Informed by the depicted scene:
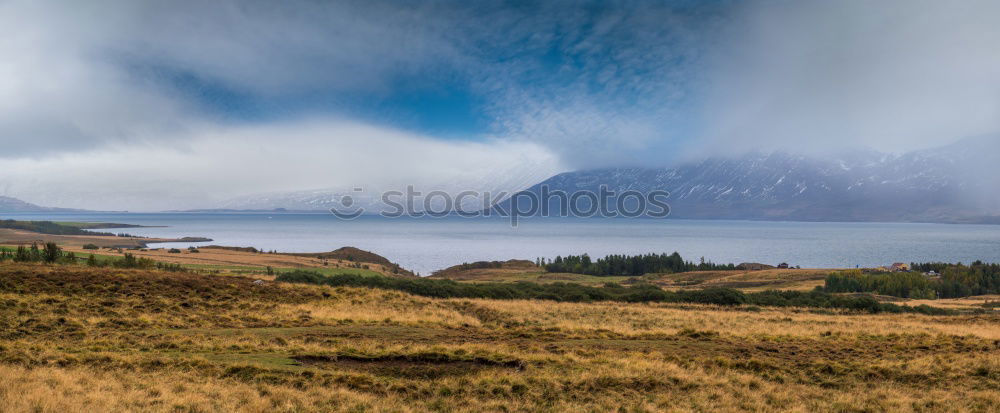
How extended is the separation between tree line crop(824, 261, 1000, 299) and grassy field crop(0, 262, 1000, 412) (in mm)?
49002

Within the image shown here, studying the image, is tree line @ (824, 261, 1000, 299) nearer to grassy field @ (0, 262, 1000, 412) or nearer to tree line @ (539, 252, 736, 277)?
tree line @ (539, 252, 736, 277)

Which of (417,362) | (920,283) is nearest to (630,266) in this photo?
(920,283)

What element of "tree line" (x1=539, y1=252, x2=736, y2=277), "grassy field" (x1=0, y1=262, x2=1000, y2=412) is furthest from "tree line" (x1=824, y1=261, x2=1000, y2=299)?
"grassy field" (x1=0, y1=262, x2=1000, y2=412)

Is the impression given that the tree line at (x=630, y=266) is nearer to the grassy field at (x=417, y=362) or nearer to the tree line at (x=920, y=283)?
the tree line at (x=920, y=283)

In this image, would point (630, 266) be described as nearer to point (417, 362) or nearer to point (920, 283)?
point (920, 283)

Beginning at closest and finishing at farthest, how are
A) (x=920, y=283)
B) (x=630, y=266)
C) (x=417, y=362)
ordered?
(x=417, y=362)
(x=920, y=283)
(x=630, y=266)

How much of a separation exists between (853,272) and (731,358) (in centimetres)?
7540

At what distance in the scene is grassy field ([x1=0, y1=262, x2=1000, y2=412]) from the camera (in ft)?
33.8

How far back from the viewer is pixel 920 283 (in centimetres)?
6888

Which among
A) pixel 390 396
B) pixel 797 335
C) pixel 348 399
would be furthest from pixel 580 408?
pixel 797 335

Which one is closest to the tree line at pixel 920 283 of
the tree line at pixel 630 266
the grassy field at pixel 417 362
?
the tree line at pixel 630 266

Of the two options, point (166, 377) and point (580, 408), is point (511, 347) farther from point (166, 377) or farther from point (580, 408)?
point (166, 377)

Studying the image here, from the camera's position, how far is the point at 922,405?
1104 cm

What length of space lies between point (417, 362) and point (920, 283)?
7873 cm
